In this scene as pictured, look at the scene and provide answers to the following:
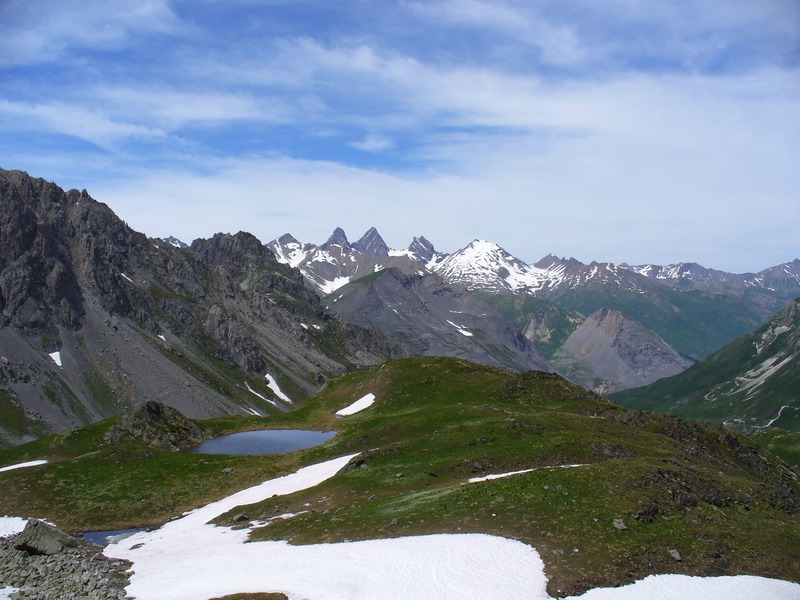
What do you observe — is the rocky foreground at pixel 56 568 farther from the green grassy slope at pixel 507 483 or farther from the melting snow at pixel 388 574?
the green grassy slope at pixel 507 483

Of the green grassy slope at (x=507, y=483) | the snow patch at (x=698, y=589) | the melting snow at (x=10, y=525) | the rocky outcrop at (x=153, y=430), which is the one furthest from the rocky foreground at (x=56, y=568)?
the rocky outcrop at (x=153, y=430)

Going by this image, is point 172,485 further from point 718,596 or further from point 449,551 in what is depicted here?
point 718,596

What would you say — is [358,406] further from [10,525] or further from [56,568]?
[56,568]

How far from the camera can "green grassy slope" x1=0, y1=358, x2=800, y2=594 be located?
35.5 metres

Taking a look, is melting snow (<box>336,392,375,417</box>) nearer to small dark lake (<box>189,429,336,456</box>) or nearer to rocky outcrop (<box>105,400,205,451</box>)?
small dark lake (<box>189,429,336,456</box>)

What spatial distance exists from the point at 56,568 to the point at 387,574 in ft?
64.3

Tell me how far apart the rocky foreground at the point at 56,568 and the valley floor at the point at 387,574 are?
1.18 meters

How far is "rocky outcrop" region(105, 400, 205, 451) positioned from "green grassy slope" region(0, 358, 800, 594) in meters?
4.83

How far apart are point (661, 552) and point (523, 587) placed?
886 centimetres

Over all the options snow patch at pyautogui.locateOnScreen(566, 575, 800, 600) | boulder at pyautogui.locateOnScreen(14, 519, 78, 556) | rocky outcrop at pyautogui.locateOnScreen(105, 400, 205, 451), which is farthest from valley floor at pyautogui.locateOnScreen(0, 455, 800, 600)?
rocky outcrop at pyautogui.locateOnScreen(105, 400, 205, 451)

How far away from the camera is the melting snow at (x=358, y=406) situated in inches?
3728

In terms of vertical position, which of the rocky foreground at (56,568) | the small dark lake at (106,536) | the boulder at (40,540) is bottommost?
the small dark lake at (106,536)

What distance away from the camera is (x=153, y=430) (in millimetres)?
75625

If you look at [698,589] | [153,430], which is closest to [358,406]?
[153,430]
